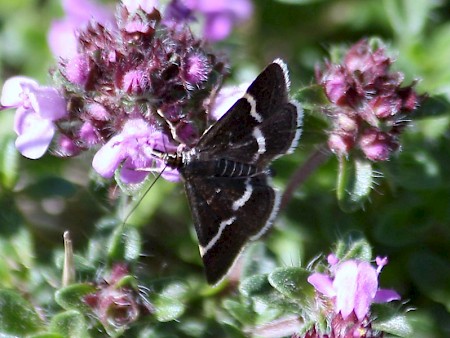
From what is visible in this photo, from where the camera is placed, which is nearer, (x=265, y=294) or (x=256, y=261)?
(x=265, y=294)

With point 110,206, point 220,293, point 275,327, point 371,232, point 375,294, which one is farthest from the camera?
point 371,232

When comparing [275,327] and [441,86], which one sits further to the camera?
[441,86]

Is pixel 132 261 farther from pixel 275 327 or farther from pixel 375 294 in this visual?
pixel 375 294

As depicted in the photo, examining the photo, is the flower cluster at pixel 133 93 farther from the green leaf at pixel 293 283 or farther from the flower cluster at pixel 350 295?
the flower cluster at pixel 350 295

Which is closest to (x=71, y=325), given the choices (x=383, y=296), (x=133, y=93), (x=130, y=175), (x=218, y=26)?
(x=130, y=175)

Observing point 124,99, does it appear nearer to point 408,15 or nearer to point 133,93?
point 133,93

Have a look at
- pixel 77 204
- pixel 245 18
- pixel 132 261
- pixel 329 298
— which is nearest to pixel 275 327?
pixel 329 298

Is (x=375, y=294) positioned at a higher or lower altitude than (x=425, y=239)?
lower

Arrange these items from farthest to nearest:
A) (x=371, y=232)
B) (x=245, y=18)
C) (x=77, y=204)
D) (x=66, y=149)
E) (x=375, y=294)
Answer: (x=245, y=18) → (x=77, y=204) → (x=371, y=232) → (x=66, y=149) → (x=375, y=294)
